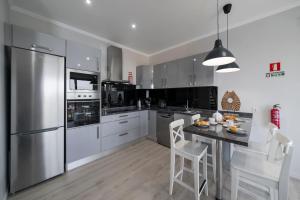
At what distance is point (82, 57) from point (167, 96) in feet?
7.93

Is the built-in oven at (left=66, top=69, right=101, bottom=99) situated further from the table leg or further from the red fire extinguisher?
the red fire extinguisher

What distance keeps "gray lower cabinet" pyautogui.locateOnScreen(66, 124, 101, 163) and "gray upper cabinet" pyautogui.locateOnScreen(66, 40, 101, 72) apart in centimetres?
111

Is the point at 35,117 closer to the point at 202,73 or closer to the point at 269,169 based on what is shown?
the point at 269,169

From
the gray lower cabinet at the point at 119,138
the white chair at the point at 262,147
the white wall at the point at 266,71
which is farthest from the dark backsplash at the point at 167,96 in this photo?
the white chair at the point at 262,147

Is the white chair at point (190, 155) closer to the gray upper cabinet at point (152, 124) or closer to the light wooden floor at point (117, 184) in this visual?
the light wooden floor at point (117, 184)

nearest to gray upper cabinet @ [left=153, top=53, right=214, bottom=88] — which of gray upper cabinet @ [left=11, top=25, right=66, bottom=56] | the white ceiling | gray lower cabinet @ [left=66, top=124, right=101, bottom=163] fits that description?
the white ceiling

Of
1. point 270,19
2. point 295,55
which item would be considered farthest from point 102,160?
point 270,19

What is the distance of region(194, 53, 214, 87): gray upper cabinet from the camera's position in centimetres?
265

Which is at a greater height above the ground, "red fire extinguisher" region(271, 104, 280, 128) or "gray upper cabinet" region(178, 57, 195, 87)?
"gray upper cabinet" region(178, 57, 195, 87)

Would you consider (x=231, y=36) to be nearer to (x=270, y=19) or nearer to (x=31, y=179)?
(x=270, y=19)

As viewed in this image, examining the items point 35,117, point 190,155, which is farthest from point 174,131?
point 35,117

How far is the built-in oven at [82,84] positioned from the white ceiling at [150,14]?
991mm

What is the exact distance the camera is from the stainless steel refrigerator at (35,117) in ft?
5.26

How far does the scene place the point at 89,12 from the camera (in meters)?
2.11
